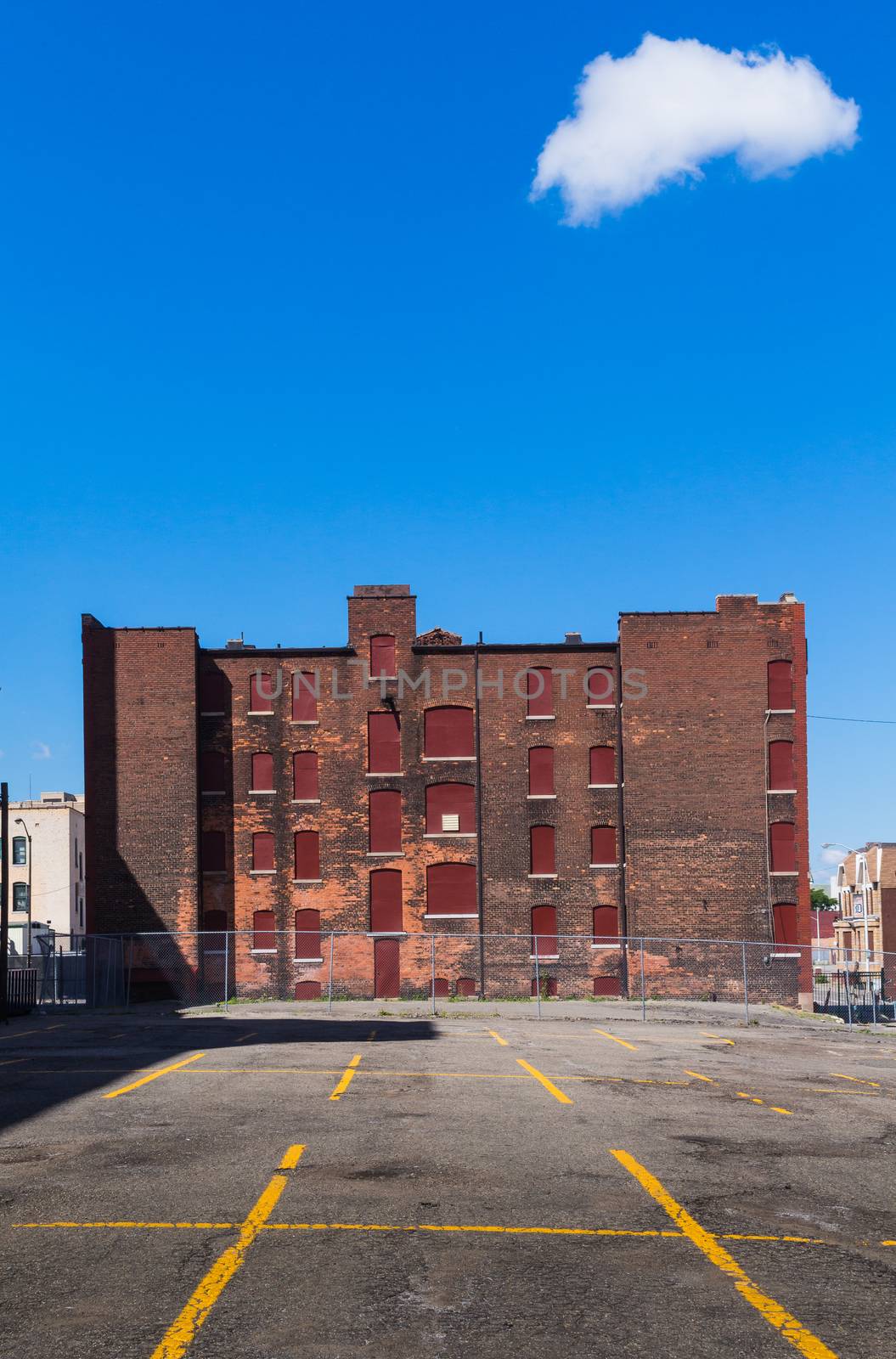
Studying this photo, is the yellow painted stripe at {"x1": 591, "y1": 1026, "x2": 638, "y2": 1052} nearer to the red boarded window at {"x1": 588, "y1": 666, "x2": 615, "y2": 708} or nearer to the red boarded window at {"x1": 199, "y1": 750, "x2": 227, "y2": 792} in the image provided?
the red boarded window at {"x1": 588, "y1": 666, "x2": 615, "y2": 708}

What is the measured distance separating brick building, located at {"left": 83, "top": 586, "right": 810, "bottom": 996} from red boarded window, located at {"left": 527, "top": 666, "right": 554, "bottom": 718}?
0.25ft

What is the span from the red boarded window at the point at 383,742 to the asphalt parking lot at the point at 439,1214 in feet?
104

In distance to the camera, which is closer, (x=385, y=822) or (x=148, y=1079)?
(x=148, y=1079)

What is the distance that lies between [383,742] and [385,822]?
3133 millimetres

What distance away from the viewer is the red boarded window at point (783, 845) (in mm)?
49688

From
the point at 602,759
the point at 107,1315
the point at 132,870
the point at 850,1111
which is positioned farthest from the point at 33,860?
the point at 107,1315

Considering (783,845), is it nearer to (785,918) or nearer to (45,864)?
(785,918)

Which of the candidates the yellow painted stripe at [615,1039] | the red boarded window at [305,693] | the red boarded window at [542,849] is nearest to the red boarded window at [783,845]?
the red boarded window at [542,849]

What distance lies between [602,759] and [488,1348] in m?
44.6

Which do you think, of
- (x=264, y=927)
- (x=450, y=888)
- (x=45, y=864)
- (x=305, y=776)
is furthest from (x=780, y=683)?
(x=45, y=864)

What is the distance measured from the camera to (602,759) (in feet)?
166

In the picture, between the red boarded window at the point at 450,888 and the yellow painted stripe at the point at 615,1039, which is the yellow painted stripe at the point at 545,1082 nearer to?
the yellow painted stripe at the point at 615,1039

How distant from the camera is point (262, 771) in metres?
Result: 50.7

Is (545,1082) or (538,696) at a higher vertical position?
(538,696)
